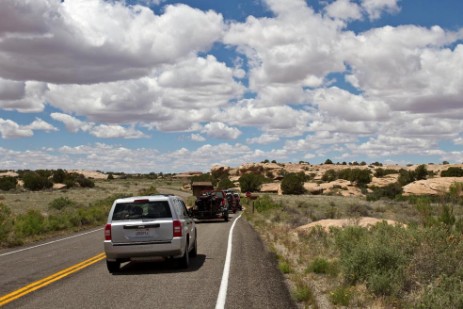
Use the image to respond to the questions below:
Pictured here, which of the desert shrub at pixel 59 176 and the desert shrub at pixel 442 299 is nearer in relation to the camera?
the desert shrub at pixel 442 299

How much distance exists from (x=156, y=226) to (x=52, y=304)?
364 centimetres

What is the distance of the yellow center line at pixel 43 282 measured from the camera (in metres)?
9.29

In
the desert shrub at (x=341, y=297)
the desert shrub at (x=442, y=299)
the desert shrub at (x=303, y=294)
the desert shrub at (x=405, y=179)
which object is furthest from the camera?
the desert shrub at (x=405, y=179)

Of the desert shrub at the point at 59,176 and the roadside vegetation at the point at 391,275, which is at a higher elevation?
the desert shrub at the point at 59,176

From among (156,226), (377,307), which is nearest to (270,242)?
(156,226)

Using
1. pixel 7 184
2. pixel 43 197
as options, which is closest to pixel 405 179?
pixel 43 197

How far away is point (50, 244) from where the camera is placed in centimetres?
1938

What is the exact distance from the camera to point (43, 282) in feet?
35.4

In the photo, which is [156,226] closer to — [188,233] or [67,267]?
[188,233]

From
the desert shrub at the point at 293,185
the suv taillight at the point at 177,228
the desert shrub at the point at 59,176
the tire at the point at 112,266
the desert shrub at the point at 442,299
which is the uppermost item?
the desert shrub at the point at 59,176

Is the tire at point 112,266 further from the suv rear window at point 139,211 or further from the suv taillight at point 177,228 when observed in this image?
the suv taillight at point 177,228

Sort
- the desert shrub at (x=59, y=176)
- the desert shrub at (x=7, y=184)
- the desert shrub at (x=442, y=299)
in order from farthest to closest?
1. the desert shrub at (x=59, y=176)
2. the desert shrub at (x=7, y=184)
3. the desert shrub at (x=442, y=299)

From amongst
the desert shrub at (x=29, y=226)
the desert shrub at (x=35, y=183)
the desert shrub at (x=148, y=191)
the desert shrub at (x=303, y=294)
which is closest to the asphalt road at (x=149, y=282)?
the desert shrub at (x=303, y=294)

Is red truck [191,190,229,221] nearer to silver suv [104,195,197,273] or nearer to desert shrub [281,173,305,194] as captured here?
silver suv [104,195,197,273]
